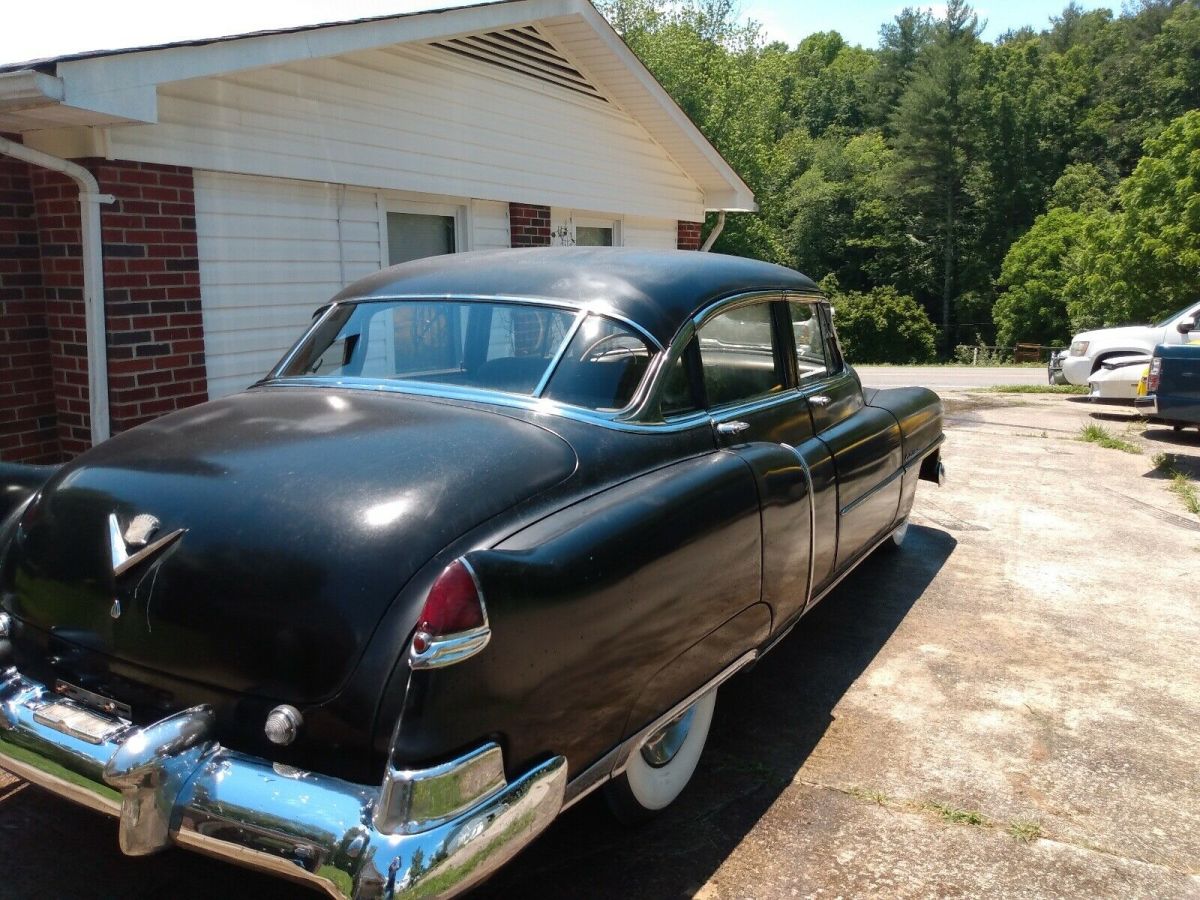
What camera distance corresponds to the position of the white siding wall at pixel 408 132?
5.44 metres

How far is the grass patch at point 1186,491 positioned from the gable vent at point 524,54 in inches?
252

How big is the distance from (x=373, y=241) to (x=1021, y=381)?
16439 mm

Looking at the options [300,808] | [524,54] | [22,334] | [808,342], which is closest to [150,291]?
[22,334]

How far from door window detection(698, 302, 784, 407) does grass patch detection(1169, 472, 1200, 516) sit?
451 centimetres

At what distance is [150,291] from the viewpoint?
509cm

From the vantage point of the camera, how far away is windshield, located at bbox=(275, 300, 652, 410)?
2.97 meters

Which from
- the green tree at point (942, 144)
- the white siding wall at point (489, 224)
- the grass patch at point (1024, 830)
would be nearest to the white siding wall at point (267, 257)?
the white siding wall at point (489, 224)

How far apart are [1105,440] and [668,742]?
816 centimetres

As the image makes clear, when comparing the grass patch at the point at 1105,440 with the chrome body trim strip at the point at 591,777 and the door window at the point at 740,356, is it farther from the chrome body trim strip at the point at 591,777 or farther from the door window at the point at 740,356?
the chrome body trim strip at the point at 591,777

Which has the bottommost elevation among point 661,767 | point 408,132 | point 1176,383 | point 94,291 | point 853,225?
point 661,767

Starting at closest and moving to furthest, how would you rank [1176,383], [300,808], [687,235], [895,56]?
[300,808]
[1176,383]
[687,235]
[895,56]

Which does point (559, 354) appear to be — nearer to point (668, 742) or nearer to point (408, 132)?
point (668, 742)

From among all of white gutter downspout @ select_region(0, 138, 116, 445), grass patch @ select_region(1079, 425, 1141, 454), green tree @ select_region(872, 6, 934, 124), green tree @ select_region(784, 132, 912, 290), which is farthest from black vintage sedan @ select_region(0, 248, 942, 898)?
green tree @ select_region(872, 6, 934, 124)

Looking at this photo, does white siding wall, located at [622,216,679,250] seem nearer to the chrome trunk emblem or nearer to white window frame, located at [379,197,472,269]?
white window frame, located at [379,197,472,269]
